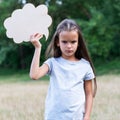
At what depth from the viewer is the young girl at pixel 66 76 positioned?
10.1 feet

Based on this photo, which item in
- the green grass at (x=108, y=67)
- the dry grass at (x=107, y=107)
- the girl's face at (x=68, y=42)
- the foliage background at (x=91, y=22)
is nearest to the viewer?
the girl's face at (x=68, y=42)

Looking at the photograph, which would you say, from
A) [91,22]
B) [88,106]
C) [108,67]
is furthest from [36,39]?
[108,67]

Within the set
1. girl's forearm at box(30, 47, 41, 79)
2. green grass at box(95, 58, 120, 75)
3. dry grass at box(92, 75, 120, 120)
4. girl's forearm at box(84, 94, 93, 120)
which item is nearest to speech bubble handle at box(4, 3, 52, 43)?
girl's forearm at box(30, 47, 41, 79)

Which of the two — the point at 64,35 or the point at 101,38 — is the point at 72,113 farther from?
the point at 101,38

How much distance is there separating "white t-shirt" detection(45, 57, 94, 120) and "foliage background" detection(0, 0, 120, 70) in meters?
16.4

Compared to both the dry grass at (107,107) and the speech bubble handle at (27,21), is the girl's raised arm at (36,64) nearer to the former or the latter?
the speech bubble handle at (27,21)

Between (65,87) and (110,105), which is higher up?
(65,87)

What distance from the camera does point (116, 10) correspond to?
21250 millimetres

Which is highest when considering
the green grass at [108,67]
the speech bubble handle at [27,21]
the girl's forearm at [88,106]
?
the speech bubble handle at [27,21]

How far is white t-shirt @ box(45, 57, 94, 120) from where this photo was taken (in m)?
3.08

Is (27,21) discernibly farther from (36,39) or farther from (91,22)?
(91,22)

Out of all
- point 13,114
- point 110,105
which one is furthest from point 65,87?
point 110,105

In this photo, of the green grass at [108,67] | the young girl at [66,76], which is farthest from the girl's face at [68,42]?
the green grass at [108,67]

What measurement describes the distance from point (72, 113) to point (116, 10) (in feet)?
60.7
